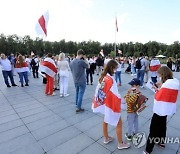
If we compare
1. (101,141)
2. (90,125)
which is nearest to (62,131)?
(90,125)

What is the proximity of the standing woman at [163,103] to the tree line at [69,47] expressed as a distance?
5196 centimetres

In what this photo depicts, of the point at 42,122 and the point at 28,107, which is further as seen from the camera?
the point at 28,107

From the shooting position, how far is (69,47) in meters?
66.4

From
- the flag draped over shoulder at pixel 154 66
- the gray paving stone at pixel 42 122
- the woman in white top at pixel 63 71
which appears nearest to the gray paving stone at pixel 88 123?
the gray paving stone at pixel 42 122

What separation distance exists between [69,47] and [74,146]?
2560 inches

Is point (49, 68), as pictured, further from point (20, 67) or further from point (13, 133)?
point (13, 133)

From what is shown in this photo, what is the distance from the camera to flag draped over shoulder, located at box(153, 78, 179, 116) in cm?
264

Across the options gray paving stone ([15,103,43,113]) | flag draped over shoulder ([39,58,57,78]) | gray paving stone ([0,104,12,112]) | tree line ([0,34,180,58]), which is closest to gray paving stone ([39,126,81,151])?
gray paving stone ([15,103,43,113])

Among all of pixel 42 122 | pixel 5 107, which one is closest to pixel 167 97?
pixel 42 122

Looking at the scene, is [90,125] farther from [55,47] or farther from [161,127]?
[55,47]

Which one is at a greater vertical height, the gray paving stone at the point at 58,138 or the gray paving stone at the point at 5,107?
the gray paving stone at the point at 58,138

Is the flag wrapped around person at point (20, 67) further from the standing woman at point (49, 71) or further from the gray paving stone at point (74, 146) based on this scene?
the gray paving stone at point (74, 146)

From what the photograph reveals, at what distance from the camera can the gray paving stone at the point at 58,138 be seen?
10.9 feet

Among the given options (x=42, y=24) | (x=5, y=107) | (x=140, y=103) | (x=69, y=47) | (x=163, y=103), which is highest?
(x=69, y=47)
